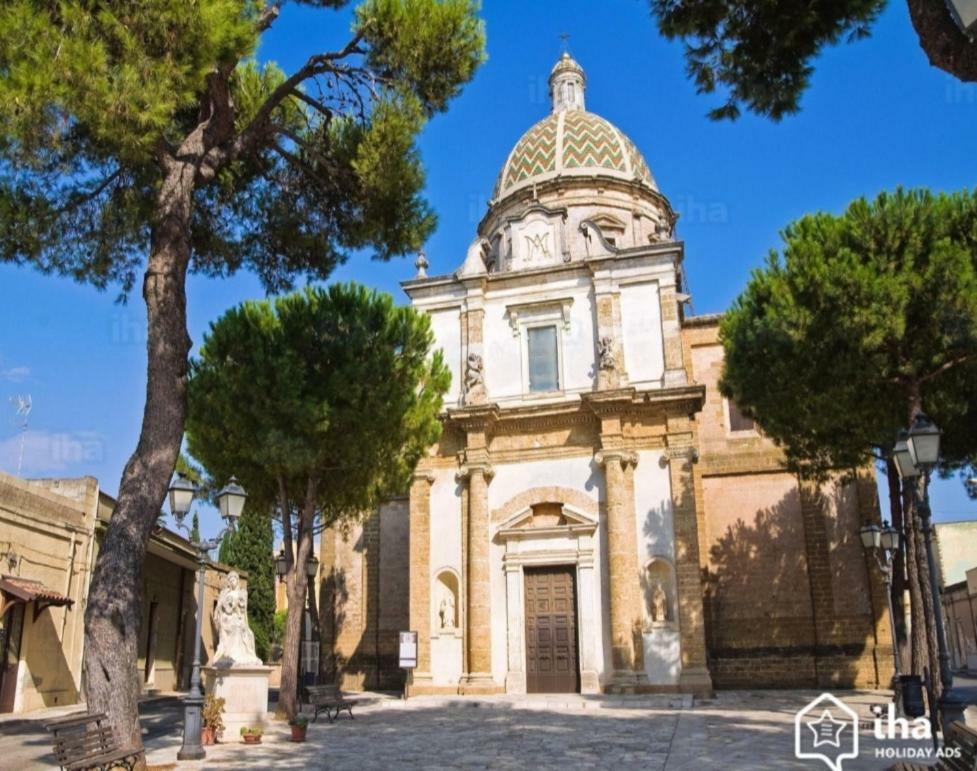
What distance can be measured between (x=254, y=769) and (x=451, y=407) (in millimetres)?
12582

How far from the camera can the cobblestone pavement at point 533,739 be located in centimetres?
982

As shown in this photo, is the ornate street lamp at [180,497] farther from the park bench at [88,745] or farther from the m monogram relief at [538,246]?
the m monogram relief at [538,246]

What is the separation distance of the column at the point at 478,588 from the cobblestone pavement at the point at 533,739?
1.08m

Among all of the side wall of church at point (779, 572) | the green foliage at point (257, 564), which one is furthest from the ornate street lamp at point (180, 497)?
the green foliage at point (257, 564)

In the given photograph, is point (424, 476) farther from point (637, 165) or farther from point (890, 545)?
point (637, 165)

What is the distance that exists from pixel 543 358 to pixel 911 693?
11.6 m

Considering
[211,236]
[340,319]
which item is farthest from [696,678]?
[211,236]

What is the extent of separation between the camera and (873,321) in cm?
1384

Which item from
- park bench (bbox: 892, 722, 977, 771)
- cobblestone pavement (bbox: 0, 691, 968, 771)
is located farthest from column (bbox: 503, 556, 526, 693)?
park bench (bbox: 892, 722, 977, 771)

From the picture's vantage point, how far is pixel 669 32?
301 inches

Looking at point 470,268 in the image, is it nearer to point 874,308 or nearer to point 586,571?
point 586,571

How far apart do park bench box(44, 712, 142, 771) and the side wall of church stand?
16.1 meters

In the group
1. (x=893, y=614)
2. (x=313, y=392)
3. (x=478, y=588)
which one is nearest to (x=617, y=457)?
(x=478, y=588)

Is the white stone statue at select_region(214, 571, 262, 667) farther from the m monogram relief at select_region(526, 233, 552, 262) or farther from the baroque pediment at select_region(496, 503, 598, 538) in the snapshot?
the m monogram relief at select_region(526, 233, 552, 262)
